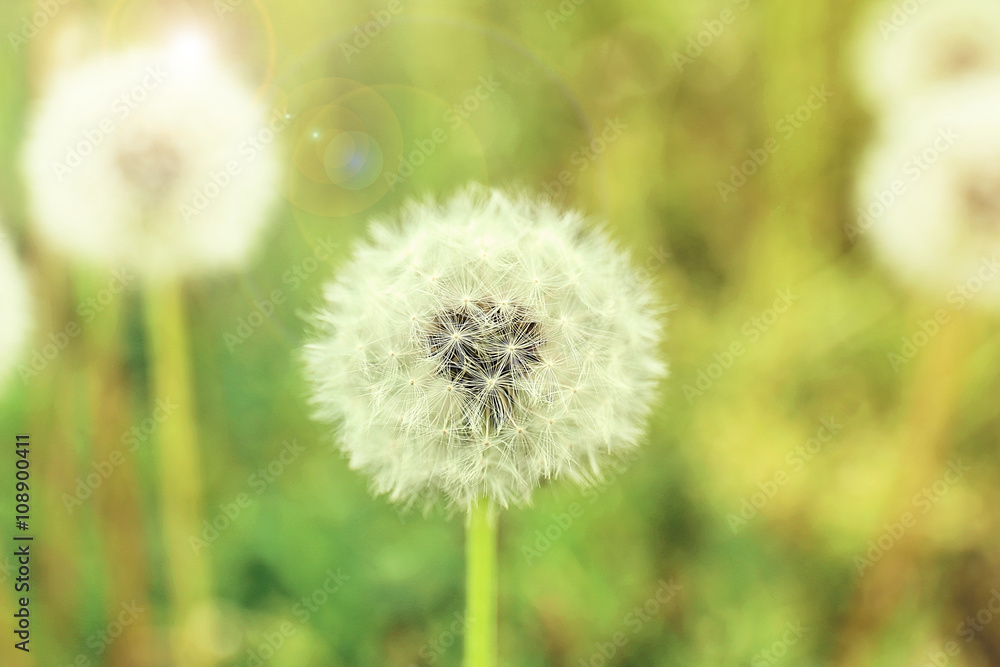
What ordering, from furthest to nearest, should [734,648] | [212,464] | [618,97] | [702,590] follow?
[618,97]
[212,464]
[702,590]
[734,648]

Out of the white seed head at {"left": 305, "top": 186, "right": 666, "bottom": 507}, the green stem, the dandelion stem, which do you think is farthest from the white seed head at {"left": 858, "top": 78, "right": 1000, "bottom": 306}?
the dandelion stem

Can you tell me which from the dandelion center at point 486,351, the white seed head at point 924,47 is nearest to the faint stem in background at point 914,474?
the white seed head at point 924,47

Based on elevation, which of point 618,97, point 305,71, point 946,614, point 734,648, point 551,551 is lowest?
point 946,614

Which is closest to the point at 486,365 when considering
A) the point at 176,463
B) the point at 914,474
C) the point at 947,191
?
the point at 176,463

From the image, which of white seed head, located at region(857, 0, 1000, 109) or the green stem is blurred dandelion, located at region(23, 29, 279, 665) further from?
white seed head, located at region(857, 0, 1000, 109)

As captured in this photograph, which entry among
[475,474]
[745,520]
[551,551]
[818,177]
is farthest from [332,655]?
[818,177]

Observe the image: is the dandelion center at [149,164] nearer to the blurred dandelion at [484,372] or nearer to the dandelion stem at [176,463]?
the dandelion stem at [176,463]

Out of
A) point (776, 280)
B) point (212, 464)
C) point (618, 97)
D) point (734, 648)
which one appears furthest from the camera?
point (618, 97)

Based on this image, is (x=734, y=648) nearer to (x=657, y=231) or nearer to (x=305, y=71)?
(x=657, y=231)
